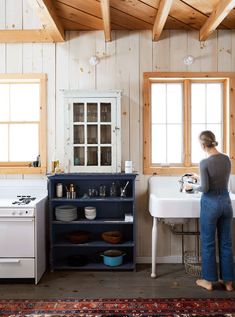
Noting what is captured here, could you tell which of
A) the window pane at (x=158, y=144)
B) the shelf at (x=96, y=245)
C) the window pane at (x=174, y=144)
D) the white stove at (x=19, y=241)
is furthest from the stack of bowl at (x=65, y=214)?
the window pane at (x=174, y=144)

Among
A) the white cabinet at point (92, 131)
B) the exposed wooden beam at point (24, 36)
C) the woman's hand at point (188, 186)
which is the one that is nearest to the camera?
the woman's hand at point (188, 186)

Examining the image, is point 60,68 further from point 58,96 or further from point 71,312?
point 71,312

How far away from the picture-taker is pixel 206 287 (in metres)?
3.36

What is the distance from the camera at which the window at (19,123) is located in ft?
14.2

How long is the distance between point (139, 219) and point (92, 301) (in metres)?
1.34

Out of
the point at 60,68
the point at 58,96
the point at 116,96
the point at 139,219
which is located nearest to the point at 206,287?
the point at 139,219

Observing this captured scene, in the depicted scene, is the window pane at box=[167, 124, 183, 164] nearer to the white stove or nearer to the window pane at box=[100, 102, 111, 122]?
the window pane at box=[100, 102, 111, 122]

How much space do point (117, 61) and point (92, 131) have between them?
3.19 feet

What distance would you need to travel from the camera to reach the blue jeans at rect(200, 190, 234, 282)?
3207 mm

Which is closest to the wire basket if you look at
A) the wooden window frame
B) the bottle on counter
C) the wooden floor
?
the wooden floor

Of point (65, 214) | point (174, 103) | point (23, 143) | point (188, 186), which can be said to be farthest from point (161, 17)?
point (65, 214)

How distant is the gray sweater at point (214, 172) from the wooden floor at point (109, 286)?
106cm

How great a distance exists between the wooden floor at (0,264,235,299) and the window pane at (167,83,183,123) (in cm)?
191

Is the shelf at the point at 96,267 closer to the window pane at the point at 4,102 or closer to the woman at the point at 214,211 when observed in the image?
the woman at the point at 214,211
